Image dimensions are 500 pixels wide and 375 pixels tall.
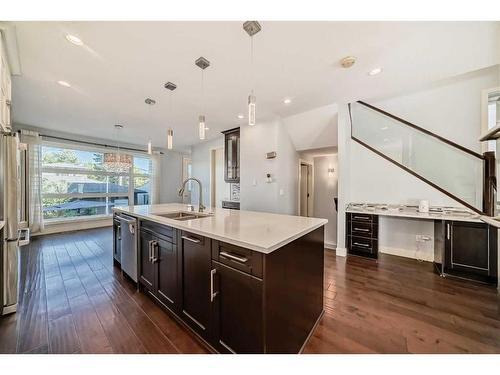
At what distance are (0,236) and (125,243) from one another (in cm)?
101

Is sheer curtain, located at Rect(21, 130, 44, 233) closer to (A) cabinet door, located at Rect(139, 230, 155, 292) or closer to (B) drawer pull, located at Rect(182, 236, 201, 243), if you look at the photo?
(A) cabinet door, located at Rect(139, 230, 155, 292)

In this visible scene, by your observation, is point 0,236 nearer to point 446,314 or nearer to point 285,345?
point 285,345

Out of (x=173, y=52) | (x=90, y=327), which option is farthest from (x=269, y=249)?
(x=173, y=52)

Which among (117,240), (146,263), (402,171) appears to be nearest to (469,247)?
(402,171)

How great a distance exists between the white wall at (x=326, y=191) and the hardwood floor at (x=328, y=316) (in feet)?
5.28

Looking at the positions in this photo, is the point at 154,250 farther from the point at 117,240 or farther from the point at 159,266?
the point at 117,240

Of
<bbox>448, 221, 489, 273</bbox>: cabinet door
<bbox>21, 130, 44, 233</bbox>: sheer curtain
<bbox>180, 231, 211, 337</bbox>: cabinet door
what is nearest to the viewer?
<bbox>180, 231, 211, 337</bbox>: cabinet door

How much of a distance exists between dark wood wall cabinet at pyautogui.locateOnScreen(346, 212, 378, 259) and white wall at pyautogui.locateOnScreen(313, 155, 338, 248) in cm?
87

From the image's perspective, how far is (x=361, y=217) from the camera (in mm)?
3207

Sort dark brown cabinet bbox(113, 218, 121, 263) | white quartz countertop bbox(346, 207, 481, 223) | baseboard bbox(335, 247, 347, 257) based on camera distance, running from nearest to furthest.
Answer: white quartz countertop bbox(346, 207, 481, 223) → dark brown cabinet bbox(113, 218, 121, 263) → baseboard bbox(335, 247, 347, 257)

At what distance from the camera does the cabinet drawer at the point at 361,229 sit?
3.12 m

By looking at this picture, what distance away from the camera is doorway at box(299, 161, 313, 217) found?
4867 mm

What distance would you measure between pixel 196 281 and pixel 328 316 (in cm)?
123

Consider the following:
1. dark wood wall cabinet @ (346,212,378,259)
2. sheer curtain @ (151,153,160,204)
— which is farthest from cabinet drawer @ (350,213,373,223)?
sheer curtain @ (151,153,160,204)
